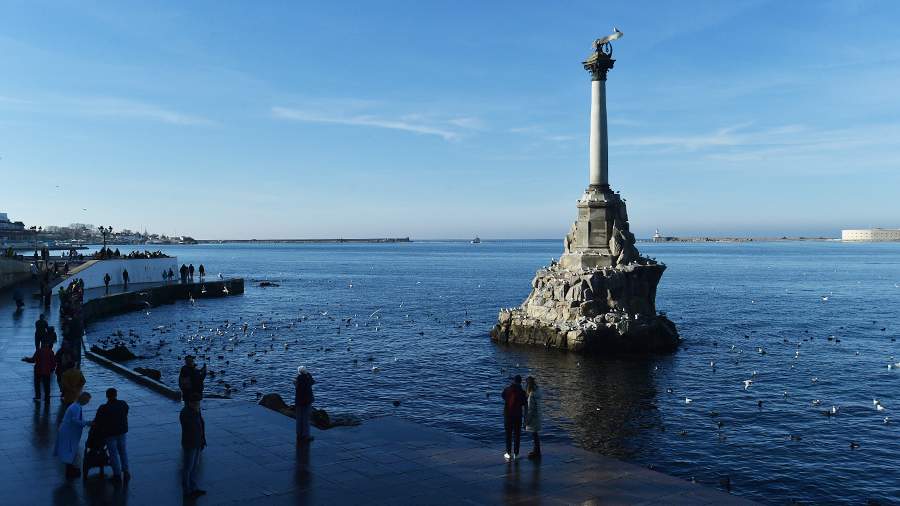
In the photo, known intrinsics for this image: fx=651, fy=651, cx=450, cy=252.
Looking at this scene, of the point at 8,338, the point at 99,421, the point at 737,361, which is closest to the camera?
the point at 99,421

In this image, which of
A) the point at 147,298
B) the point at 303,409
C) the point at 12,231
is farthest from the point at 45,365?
the point at 12,231

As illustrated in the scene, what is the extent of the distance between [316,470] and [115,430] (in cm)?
349

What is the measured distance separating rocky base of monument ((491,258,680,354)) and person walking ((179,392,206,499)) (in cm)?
2848

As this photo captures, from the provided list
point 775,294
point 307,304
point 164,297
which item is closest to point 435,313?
point 307,304

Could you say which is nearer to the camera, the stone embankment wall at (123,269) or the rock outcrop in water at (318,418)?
the rock outcrop in water at (318,418)

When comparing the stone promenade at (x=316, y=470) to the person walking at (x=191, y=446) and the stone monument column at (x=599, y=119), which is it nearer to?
the person walking at (x=191, y=446)

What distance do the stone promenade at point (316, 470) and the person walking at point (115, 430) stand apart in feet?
0.83

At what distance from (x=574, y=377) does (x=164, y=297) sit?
4207 centimetres

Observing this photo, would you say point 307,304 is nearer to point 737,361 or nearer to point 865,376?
point 737,361

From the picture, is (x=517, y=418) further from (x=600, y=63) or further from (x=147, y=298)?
(x=147, y=298)

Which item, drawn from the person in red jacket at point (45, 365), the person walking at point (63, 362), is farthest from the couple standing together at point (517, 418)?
the person in red jacket at point (45, 365)

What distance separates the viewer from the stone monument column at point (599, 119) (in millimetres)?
42969

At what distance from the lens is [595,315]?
3862 cm

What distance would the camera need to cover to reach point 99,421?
35.6 feet
